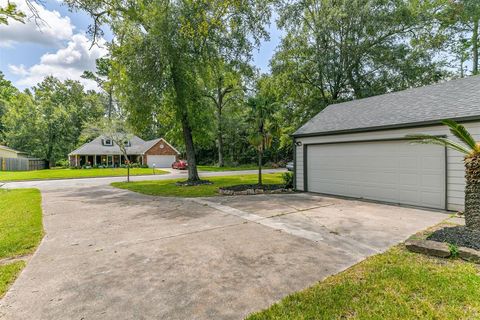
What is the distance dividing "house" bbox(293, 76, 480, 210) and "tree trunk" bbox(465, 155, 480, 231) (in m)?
2.78

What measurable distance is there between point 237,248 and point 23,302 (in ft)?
9.37

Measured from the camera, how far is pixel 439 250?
12.4 ft

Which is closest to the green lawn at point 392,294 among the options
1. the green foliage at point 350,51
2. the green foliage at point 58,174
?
the green foliage at point 350,51

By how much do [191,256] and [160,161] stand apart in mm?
31629

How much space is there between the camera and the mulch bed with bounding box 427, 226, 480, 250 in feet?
12.8

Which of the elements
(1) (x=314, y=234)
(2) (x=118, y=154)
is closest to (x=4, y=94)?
(2) (x=118, y=154)

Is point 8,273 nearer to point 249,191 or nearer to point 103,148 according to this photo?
point 249,191

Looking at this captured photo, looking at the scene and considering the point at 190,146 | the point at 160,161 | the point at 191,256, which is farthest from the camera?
the point at 160,161

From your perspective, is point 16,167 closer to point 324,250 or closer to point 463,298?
point 324,250

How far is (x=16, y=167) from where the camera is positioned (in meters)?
28.2

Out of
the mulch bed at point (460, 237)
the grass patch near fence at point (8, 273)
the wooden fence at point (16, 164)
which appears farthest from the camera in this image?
the wooden fence at point (16, 164)

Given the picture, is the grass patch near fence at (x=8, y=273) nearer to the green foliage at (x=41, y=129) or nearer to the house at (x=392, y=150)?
the house at (x=392, y=150)

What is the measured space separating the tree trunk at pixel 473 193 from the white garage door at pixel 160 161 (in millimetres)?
32487

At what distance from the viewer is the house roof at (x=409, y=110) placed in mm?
7141
